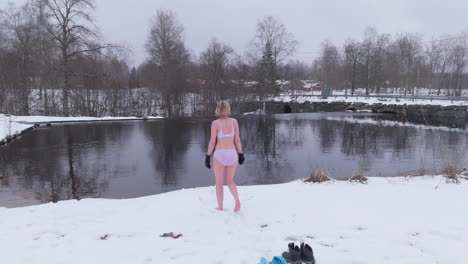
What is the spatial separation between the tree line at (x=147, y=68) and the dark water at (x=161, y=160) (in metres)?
13.5

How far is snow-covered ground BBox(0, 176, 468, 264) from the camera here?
3.18 m

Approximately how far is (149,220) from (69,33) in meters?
28.4

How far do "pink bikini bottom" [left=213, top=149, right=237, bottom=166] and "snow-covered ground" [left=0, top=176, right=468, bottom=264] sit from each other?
0.74 m

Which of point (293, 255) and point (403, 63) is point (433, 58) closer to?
point (403, 63)

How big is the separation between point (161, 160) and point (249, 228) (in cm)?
756

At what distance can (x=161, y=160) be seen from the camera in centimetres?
1094

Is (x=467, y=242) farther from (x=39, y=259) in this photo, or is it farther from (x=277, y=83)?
(x=277, y=83)

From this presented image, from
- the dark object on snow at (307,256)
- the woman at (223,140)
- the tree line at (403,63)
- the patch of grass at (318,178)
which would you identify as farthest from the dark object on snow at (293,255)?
the tree line at (403,63)

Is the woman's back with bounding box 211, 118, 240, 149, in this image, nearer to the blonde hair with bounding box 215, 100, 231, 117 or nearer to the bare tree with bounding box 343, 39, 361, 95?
the blonde hair with bounding box 215, 100, 231, 117

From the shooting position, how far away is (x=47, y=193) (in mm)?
6930

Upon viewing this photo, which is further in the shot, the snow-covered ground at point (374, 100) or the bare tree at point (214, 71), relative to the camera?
the bare tree at point (214, 71)

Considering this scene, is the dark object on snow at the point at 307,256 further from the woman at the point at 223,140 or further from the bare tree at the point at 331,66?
the bare tree at the point at 331,66

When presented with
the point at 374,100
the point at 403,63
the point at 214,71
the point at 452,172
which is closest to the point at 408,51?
the point at 403,63

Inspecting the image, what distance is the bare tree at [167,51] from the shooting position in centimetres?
3384
